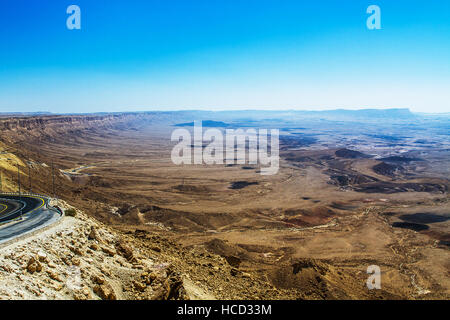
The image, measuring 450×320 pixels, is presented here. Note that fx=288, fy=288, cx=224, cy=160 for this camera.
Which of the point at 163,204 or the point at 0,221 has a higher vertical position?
the point at 0,221

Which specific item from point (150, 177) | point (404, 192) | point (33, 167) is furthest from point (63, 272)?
point (404, 192)

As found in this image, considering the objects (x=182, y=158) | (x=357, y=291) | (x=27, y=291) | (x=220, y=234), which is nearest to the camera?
(x=27, y=291)

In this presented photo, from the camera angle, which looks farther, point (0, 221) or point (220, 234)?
point (220, 234)
